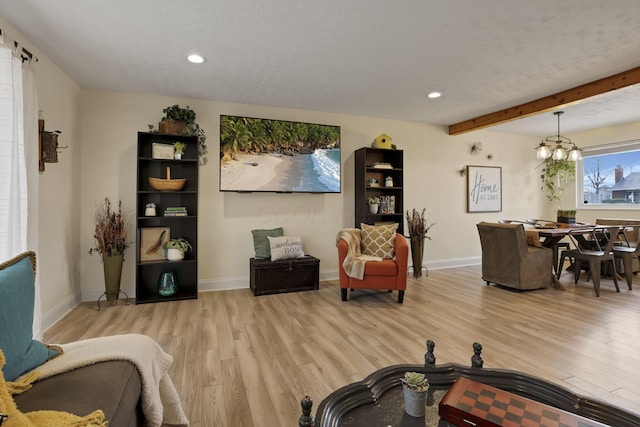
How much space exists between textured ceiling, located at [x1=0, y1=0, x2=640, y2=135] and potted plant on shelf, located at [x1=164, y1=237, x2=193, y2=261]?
5.97ft

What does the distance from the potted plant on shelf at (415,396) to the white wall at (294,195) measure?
3543 millimetres

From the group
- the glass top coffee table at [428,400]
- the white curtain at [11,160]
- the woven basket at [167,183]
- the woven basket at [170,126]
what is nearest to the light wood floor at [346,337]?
the glass top coffee table at [428,400]

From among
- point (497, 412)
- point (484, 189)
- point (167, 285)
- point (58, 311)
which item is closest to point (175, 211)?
point (167, 285)

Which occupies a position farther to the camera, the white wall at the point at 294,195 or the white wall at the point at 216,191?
the white wall at the point at 294,195

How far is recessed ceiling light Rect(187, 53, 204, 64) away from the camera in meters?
2.92

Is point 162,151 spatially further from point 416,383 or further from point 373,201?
point 416,383

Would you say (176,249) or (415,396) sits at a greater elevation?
(176,249)

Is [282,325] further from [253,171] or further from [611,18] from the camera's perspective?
[611,18]

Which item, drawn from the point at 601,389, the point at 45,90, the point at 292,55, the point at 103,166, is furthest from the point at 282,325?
the point at 45,90

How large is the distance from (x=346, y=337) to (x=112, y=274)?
272cm

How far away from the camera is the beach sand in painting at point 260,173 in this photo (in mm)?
4164

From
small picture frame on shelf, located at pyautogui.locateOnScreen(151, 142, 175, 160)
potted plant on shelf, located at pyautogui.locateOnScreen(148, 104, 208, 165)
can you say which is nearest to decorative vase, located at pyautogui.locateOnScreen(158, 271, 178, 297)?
small picture frame on shelf, located at pyautogui.locateOnScreen(151, 142, 175, 160)

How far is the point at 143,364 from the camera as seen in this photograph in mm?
1379

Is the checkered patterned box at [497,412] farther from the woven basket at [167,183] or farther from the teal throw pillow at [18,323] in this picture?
the woven basket at [167,183]
